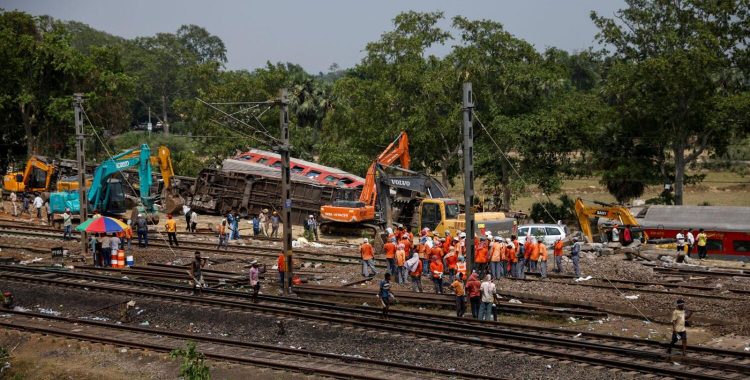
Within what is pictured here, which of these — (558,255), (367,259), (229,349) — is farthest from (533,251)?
(229,349)

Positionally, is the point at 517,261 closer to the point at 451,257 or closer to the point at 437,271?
the point at 451,257

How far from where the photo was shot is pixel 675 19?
5000cm

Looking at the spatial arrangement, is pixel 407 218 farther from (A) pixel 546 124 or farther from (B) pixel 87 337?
(B) pixel 87 337

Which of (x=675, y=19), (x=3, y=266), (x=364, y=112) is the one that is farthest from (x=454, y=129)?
(x=3, y=266)

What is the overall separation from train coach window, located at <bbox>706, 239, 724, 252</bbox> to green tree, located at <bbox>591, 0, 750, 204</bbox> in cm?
1084

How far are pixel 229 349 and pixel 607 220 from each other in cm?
2508

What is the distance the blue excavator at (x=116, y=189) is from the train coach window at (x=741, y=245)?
28.1 m

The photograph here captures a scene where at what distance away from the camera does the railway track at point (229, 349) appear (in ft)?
65.2

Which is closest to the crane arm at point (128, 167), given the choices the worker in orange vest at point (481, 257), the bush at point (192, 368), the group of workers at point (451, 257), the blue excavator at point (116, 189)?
the blue excavator at point (116, 189)

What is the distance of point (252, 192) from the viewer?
50.2 meters

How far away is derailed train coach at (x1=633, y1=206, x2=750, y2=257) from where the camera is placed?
127 feet

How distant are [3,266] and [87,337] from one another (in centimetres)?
1182

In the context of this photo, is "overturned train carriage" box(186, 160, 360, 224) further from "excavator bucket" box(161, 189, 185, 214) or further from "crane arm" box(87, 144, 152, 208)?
"crane arm" box(87, 144, 152, 208)

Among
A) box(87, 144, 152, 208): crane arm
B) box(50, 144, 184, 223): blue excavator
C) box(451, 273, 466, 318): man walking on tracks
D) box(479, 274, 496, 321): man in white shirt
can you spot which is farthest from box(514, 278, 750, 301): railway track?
box(50, 144, 184, 223): blue excavator
